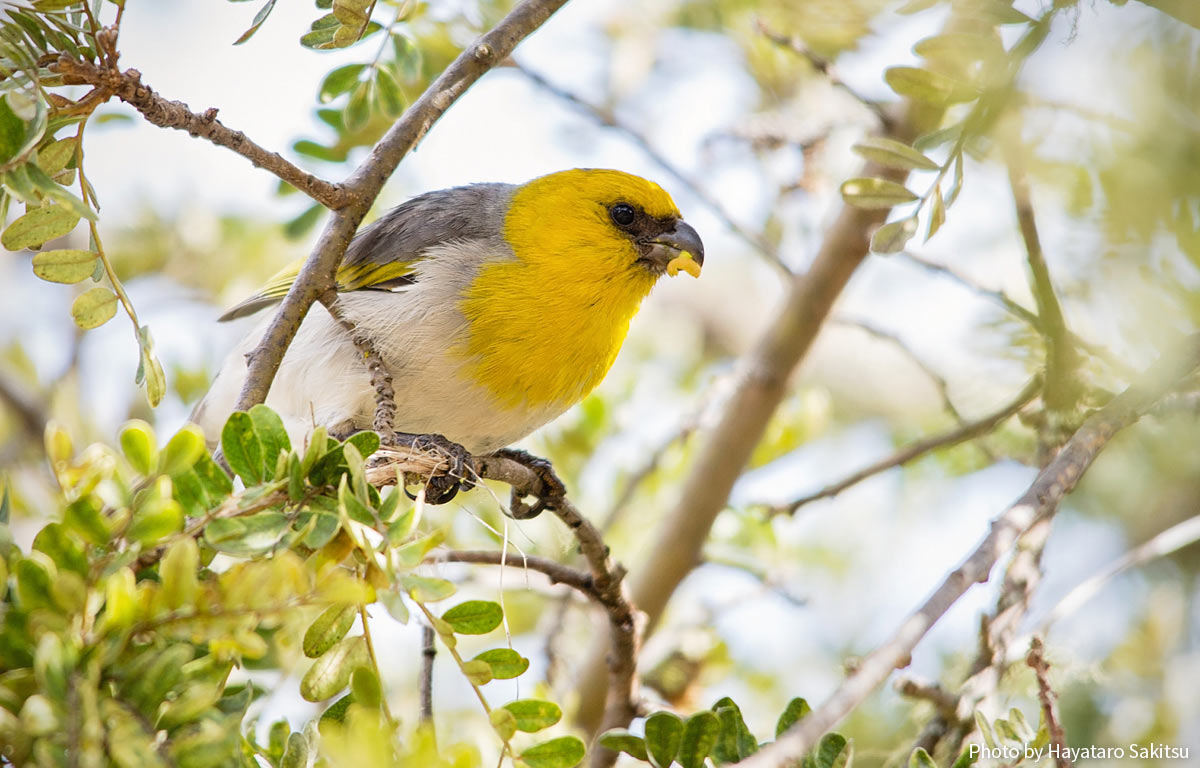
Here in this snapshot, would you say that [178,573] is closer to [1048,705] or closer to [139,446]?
[139,446]

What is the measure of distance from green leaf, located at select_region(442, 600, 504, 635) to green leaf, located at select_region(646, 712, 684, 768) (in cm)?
35

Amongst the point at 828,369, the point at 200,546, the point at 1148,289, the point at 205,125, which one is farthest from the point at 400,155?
the point at 828,369

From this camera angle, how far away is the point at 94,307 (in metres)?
2.01

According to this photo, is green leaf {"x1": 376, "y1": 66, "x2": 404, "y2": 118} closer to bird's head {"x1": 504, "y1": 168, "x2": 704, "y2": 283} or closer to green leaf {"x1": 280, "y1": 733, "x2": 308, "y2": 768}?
bird's head {"x1": 504, "y1": 168, "x2": 704, "y2": 283}

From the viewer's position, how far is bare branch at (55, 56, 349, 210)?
1718 mm

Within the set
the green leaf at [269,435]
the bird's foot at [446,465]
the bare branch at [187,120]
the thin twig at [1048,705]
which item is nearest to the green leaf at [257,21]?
the bare branch at [187,120]

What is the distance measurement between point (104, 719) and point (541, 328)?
2215mm

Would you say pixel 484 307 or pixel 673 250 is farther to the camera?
pixel 673 250

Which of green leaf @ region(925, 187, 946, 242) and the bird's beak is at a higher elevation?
green leaf @ region(925, 187, 946, 242)

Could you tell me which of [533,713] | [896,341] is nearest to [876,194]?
[533,713]

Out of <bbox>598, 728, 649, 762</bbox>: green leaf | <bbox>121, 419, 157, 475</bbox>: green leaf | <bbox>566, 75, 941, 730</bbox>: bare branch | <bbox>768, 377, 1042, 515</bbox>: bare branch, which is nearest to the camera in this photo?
<bbox>121, 419, 157, 475</bbox>: green leaf

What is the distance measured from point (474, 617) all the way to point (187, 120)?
1.06m

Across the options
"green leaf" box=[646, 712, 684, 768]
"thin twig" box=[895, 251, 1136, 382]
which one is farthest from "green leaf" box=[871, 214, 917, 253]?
"green leaf" box=[646, 712, 684, 768]

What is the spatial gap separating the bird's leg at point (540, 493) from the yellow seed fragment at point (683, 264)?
0.91 metres
